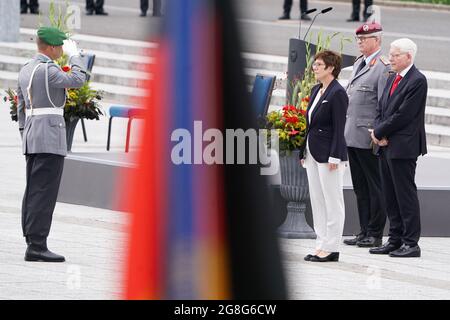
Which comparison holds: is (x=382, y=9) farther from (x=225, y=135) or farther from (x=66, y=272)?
(x=225, y=135)

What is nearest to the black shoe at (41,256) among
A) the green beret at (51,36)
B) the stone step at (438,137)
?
the green beret at (51,36)

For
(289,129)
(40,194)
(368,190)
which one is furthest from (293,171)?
(40,194)

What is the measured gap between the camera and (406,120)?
31.0 feet

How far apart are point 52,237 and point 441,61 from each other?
1221 cm

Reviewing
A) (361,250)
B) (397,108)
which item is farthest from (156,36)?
(361,250)

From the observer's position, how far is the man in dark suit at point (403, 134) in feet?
31.0

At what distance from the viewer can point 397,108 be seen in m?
9.50

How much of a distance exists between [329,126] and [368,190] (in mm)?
1115

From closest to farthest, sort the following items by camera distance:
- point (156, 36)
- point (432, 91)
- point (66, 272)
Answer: point (156, 36)
point (66, 272)
point (432, 91)

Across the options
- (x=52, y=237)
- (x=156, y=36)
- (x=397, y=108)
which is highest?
(x=156, y=36)

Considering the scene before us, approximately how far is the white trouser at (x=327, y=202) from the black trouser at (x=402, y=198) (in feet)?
1.71

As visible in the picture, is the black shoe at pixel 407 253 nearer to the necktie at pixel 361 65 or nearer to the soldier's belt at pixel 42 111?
the necktie at pixel 361 65

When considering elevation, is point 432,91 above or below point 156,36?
below
